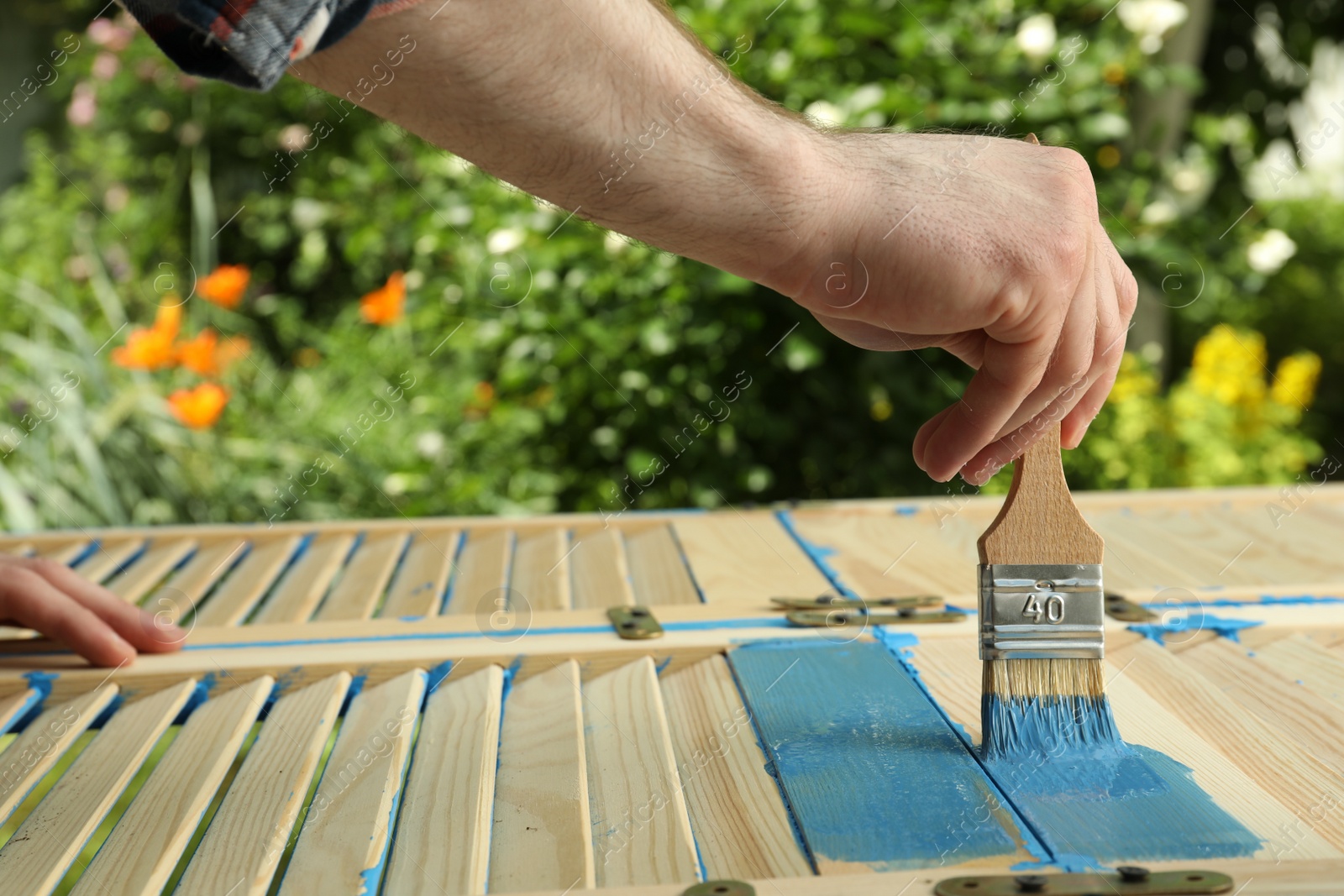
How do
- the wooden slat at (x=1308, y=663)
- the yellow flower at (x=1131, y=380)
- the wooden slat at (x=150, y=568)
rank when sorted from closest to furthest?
the wooden slat at (x=1308, y=663), the wooden slat at (x=150, y=568), the yellow flower at (x=1131, y=380)

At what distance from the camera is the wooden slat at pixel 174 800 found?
86cm

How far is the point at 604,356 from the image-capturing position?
2.74 metres

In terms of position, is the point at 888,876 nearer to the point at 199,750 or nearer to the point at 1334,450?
the point at 199,750

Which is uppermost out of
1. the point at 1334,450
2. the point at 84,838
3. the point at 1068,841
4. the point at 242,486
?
the point at 1334,450

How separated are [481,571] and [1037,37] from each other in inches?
69.8

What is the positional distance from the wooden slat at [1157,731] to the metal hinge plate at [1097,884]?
0.09m

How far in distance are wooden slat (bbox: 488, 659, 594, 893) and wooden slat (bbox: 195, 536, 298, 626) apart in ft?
1.57

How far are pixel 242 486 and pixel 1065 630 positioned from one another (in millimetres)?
2708

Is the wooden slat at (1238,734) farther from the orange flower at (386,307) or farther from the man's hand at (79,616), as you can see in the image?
the orange flower at (386,307)

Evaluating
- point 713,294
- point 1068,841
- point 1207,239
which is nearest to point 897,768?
point 1068,841

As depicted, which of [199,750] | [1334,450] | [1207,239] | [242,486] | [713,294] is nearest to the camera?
[199,750]

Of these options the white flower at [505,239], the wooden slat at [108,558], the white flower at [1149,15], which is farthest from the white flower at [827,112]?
the wooden slat at [108,558]

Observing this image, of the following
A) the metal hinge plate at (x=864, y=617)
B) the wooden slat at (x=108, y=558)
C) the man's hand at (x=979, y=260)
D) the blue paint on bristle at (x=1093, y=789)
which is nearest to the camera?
the blue paint on bristle at (x=1093, y=789)

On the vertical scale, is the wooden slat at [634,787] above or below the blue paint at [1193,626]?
below
